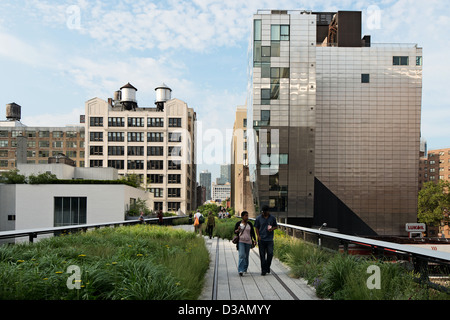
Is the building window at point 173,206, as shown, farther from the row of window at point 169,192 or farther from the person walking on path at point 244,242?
the person walking on path at point 244,242

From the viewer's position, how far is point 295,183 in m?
53.8

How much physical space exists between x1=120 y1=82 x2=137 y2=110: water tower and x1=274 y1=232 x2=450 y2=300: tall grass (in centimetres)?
10186

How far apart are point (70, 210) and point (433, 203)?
3593 inches

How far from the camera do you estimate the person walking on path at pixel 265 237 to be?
11.5 m

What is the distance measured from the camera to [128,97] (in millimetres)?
107875

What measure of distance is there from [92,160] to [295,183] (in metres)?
63.6

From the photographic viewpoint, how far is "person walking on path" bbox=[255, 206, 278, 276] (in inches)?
453

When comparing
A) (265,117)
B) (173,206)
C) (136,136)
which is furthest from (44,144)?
(265,117)

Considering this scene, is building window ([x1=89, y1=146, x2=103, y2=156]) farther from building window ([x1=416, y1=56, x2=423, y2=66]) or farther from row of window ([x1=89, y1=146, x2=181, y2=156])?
building window ([x1=416, y1=56, x2=423, y2=66])

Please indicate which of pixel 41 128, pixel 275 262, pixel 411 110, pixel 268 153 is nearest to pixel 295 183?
pixel 268 153

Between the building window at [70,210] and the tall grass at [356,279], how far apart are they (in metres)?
36.4

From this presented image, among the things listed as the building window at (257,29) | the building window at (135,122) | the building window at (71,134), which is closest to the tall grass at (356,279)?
the building window at (257,29)

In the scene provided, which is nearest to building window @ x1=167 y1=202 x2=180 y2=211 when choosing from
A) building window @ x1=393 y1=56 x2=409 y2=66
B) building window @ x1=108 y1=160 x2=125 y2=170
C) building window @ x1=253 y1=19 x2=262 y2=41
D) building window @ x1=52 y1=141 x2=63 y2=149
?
building window @ x1=108 y1=160 x2=125 y2=170

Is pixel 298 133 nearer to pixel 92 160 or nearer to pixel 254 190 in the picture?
pixel 254 190
